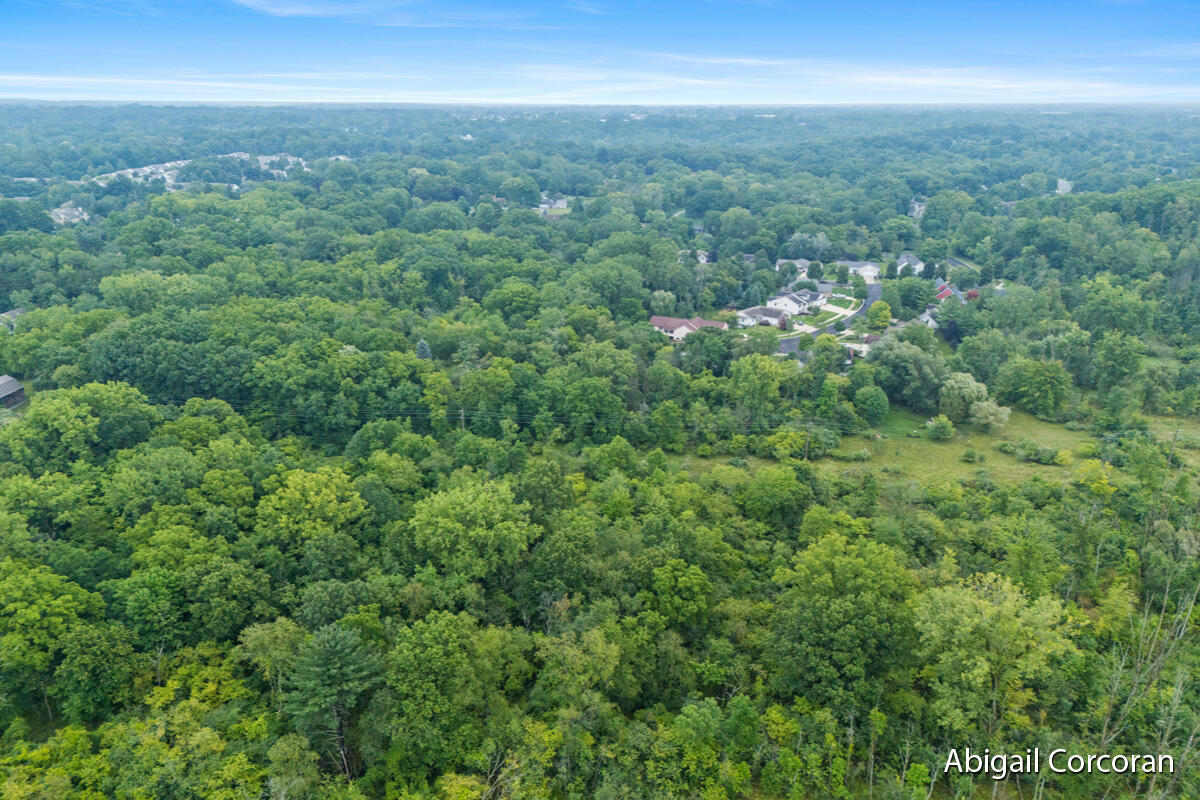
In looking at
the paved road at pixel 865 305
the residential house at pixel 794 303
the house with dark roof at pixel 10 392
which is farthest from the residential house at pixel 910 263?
the house with dark roof at pixel 10 392

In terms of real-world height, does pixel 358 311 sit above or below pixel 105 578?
above

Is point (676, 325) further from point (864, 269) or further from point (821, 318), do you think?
point (864, 269)

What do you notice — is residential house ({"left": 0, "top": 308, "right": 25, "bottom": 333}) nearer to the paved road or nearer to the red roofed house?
the red roofed house

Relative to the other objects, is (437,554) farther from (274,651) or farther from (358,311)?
(358,311)

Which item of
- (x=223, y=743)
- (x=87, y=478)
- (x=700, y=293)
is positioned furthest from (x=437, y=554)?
(x=700, y=293)

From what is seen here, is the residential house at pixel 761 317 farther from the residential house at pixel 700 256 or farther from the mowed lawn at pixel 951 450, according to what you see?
the mowed lawn at pixel 951 450

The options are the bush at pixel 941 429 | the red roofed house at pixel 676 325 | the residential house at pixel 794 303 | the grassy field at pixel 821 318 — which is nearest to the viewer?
the bush at pixel 941 429
